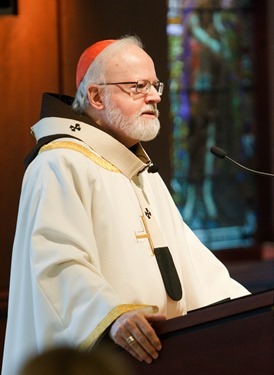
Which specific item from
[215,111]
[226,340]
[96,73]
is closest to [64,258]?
[226,340]

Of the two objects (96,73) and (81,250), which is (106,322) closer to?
(81,250)

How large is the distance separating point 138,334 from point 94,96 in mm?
1210

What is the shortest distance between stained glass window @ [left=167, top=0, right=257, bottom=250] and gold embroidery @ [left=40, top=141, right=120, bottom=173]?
5.02 m

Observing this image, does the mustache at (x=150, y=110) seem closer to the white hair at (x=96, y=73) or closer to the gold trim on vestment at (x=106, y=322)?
the white hair at (x=96, y=73)

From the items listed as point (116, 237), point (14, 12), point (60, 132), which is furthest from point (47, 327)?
point (14, 12)

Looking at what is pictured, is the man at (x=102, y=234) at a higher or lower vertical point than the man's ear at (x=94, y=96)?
lower

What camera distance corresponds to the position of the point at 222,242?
9617mm

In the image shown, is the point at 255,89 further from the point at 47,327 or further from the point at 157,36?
the point at 47,327

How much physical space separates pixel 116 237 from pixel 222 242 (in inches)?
207

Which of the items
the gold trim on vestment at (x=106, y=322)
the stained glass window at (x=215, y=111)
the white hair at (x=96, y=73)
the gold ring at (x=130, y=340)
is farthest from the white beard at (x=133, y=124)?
the stained glass window at (x=215, y=111)

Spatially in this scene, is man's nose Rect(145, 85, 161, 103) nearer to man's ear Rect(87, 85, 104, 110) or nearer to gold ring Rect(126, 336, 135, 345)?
man's ear Rect(87, 85, 104, 110)

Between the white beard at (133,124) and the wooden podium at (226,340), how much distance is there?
3.27 ft

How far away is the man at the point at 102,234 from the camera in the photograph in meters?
4.15

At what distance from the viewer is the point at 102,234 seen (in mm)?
4398
